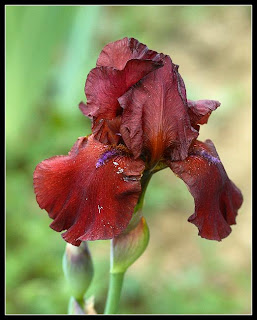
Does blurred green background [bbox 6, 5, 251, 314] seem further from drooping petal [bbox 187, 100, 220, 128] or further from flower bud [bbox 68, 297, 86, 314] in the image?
drooping petal [bbox 187, 100, 220, 128]

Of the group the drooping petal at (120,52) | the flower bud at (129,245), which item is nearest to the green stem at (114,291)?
the flower bud at (129,245)

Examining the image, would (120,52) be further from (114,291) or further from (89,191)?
(114,291)

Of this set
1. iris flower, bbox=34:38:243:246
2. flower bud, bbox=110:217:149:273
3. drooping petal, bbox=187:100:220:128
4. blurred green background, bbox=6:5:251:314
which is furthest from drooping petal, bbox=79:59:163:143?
blurred green background, bbox=6:5:251:314

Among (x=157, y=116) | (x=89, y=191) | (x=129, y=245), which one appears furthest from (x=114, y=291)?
(x=157, y=116)

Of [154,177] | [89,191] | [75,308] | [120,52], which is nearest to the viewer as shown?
[89,191]

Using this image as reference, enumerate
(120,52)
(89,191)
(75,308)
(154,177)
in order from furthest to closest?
1. (154,177)
2. (75,308)
3. (120,52)
4. (89,191)

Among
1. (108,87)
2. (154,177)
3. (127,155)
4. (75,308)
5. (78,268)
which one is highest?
(108,87)

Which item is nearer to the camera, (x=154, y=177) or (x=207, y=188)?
(x=207, y=188)

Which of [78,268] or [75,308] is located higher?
[78,268]
